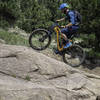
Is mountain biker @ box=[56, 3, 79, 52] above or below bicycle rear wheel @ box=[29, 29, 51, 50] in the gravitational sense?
above

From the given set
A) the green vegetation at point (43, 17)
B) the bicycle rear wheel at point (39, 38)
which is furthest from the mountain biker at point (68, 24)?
the green vegetation at point (43, 17)

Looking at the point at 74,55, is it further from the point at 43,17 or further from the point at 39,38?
the point at 43,17

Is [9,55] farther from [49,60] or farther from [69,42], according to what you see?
[69,42]

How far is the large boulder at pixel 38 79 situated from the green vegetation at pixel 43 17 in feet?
8.16

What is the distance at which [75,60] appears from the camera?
27.6 ft

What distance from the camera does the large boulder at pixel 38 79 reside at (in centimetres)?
579

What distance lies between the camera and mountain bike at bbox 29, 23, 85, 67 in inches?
305

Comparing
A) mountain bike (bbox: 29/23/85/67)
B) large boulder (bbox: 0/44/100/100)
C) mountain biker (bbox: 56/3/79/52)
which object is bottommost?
large boulder (bbox: 0/44/100/100)

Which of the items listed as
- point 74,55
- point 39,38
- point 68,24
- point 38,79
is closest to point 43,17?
point 74,55

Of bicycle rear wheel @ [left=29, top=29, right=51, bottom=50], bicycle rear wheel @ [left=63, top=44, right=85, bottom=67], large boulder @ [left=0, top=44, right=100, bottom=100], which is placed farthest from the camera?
bicycle rear wheel @ [left=63, top=44, right=85, bottom=67]

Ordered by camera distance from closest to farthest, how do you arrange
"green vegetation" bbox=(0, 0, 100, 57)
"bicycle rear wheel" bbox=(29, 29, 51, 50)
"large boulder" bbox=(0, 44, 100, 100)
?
"large boulder" bbox=(0, 44, 100, 100) < "bicycle rear wheel" bbox=(29, 29, 51, 50) < "green vegetation" bbox=(0, 0, 100, 57)

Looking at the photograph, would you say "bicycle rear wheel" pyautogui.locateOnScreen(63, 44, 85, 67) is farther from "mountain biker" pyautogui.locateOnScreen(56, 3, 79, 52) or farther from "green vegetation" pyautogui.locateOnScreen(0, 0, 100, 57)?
"green vegetation" pyautogui.locateOnScreen(0, 0, 100, 57)

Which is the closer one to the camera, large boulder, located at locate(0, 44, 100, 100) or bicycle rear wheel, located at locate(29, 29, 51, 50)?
large boulder, located at locate(0, 44, 100, 100)

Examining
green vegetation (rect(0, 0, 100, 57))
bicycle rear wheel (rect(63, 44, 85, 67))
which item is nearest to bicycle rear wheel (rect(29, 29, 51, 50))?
bicycle rear wheel (rect(63, 44, 85, 67))
